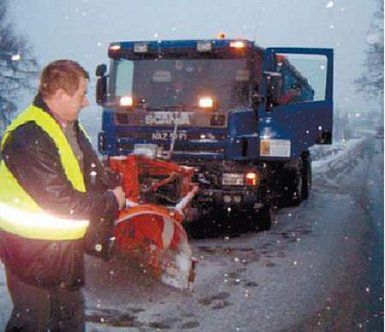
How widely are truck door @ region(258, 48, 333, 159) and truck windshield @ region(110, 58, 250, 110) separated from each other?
40 cm

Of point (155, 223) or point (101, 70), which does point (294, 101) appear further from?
point (155, 223)

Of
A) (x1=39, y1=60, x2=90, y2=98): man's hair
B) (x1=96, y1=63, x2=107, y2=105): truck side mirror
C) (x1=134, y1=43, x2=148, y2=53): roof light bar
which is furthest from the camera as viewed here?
(x1=96, y1=63, x2=107, y2=105): truck side mirror

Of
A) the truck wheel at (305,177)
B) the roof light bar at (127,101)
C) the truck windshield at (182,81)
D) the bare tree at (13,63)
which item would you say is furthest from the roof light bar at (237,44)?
the bare tree at (13,63)

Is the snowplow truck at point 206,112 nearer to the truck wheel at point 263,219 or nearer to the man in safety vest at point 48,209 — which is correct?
the truck wheel at point 263,219

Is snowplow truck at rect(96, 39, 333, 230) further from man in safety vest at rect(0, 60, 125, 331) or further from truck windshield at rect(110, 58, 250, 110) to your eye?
man in safety vest at rect(0, 60, 125, 331)

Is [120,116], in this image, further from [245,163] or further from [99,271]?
[99,271]

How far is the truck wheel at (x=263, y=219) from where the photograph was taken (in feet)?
28.5

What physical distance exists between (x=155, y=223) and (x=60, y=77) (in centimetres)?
302

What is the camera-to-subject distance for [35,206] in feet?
8.58

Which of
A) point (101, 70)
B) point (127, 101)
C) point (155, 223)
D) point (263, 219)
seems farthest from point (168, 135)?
point (155, 223)

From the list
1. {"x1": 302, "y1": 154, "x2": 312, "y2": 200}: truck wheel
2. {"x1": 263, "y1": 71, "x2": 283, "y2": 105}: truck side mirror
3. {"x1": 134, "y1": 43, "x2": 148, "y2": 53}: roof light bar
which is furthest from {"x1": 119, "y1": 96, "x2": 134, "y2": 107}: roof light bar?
{"x1": 302, "y1": 154, "x2": 312, "y2": 200}: truck wheel

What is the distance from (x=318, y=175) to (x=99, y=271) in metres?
13.2

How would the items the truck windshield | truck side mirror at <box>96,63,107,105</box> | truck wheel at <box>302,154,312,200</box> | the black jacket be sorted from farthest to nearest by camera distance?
truck wheel at <box>302,154,312,200</box> → truck side mirror at <box>96,63,107,105</box> → the truck windshield → the black jacket

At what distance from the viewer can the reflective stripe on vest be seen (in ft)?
8.52
